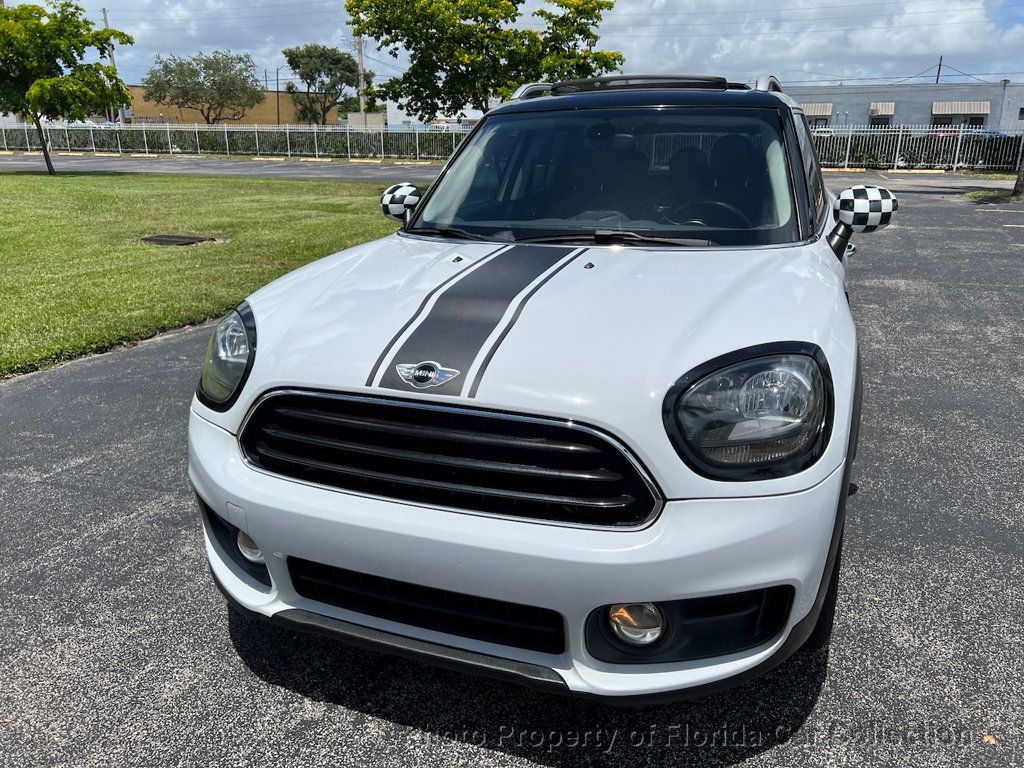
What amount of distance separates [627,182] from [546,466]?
1.71 meters

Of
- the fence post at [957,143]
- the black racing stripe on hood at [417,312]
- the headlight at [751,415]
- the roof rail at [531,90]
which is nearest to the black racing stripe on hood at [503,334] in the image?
the black racing stripe on hood at [417,312]

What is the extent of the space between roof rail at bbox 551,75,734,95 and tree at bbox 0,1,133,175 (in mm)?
24806

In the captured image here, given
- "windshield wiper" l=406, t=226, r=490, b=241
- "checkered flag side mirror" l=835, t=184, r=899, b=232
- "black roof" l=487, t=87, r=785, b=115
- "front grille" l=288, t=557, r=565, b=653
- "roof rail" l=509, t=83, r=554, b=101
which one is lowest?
"front grille" l=288, t=557, r=565, b=653

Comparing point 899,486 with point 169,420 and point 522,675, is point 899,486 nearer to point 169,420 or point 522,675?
point 522,675

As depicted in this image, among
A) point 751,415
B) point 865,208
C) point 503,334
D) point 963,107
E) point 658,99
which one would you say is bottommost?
point 751,415

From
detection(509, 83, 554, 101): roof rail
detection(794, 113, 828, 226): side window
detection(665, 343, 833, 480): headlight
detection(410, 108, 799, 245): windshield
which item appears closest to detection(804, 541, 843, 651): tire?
detection(665, 343, 833, 480): headlight

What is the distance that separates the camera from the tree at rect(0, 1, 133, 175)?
23.5 m

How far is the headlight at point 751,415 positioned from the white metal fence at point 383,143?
91.1ft

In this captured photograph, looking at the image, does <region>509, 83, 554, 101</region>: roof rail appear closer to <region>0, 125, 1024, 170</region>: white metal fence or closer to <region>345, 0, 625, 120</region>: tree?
<region>345, 0, 625, 120</region>: tree

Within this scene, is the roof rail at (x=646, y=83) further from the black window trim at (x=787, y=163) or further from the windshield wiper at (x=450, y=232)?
the windshield wiper at (x=450, y=232)

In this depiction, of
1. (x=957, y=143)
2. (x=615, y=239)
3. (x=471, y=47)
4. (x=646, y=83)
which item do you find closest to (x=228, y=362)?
(x=615, y=239)

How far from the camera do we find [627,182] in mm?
3105

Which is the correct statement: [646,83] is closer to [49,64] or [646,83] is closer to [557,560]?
[557,560]

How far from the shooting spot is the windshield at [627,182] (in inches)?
112
